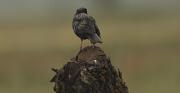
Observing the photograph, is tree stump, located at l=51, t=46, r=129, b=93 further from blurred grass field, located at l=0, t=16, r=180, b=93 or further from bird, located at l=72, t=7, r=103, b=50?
blurred grass field, located at l=0, t=16, r=180, b=93

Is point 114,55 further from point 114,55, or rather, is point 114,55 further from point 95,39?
point 95,39

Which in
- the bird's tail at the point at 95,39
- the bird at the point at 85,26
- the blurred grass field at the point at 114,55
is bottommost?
the blurred grass field at the point at 114,55

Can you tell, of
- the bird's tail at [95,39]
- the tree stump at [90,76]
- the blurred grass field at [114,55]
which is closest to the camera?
the tree stump at [90,76]

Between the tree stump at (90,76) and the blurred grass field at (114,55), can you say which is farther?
the blurred grass field at (114,55)

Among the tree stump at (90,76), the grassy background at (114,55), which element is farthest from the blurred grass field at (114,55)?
the tree stump at (90,76)

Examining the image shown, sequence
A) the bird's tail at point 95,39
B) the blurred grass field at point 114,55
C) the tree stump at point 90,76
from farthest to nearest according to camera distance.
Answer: the blurred grass field at point 114,55
the bird's tail at point 95,39
the tree stump at point 90,76

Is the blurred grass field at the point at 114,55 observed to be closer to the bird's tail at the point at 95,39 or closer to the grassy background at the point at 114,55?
the grassy background at the point at 114,55

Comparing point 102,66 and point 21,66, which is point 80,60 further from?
point 21,66

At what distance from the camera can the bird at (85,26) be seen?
6402 mm

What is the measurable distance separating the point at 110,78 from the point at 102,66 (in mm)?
108

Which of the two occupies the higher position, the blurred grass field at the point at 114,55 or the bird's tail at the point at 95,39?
the bird's tail at the point at 95,39

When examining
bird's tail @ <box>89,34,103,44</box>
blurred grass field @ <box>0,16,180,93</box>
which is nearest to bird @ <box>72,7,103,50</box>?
bird's tail @ <box>89,34,103,44</box>

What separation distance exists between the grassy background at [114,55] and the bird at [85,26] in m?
5.08

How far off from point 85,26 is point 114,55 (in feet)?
27.3
